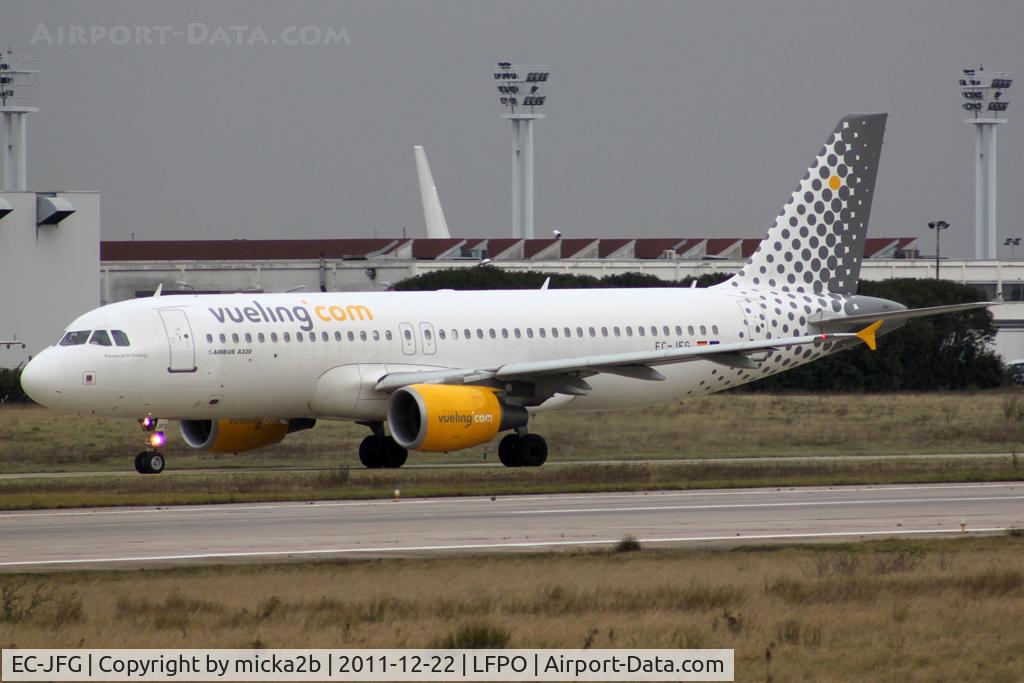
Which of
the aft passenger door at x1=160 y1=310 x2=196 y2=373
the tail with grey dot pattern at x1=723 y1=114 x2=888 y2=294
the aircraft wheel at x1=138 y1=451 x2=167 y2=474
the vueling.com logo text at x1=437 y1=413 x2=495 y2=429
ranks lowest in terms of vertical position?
the aircraft wheel at x1=138 y1=451 x2=167 y2=474

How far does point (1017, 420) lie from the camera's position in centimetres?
4550

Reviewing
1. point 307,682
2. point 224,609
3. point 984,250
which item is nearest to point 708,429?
point 224,609

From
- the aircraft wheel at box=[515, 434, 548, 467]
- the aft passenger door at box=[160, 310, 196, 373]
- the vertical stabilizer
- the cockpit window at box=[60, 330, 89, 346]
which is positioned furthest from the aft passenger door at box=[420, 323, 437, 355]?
the vertical stabilizer

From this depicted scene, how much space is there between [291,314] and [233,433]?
120 inches

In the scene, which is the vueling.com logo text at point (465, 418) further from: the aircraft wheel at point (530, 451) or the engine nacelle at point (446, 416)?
the aircraft wheel at point (530, 451)

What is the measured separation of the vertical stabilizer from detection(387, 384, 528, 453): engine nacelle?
82.3m

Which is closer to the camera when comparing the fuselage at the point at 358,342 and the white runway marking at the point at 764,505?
the white runway marking at the point at 764,505

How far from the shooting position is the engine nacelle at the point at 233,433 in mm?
36125

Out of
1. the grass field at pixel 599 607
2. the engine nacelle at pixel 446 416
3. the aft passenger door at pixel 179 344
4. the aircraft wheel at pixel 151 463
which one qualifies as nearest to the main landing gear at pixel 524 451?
the engine nacelle at pixel 446 416

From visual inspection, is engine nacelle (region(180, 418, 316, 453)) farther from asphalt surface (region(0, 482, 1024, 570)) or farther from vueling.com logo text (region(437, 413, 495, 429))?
asphalt surface (region(0, 482, 1024, 570))

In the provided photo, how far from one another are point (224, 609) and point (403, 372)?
1960 cm

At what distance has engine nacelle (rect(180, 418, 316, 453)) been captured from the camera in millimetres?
36125

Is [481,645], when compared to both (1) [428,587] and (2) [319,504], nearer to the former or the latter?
(1) [428,587]

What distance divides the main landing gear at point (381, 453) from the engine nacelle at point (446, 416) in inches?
64.6
